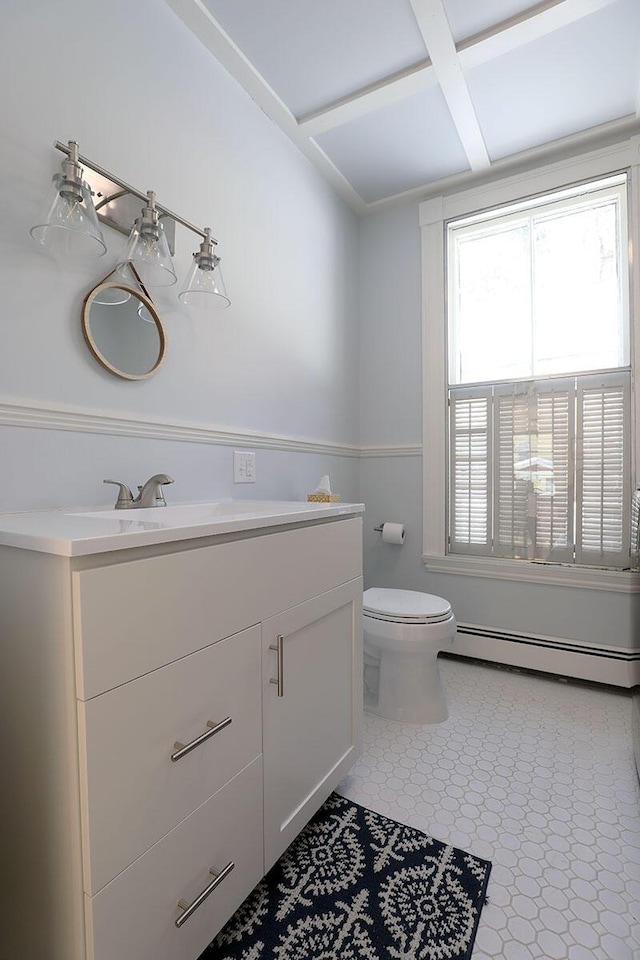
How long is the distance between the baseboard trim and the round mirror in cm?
190

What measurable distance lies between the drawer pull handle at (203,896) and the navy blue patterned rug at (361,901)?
21 cm

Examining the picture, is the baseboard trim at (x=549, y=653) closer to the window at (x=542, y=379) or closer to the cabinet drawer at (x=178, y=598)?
the window at (x=542, y=379)

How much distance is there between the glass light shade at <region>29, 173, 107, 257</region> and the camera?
98 cm

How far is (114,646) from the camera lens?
2.04ft

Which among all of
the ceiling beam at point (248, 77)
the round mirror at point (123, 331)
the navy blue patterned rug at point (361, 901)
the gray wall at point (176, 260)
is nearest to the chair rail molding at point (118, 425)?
the gray wall at point (176, 260)

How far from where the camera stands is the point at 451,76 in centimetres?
164

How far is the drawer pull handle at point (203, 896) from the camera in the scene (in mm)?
731

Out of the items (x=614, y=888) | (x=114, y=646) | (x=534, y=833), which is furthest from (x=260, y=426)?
(x=614, y=888)

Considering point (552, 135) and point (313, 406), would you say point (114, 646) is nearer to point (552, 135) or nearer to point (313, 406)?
point (313, 406)

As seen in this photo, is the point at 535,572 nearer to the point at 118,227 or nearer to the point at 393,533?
the point at 393,533

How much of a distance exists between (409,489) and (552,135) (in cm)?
170

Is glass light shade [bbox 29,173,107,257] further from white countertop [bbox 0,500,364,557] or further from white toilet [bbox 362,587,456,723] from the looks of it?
white toilet [bbox 362,587,456,723]

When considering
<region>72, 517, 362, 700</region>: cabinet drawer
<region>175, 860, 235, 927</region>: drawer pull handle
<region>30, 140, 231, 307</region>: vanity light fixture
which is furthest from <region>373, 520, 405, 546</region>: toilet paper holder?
<region>175, 860, 235, 927</region>: drawer pull handle

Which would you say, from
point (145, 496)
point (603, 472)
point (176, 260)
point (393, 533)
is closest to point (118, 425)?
point (145, 496)
